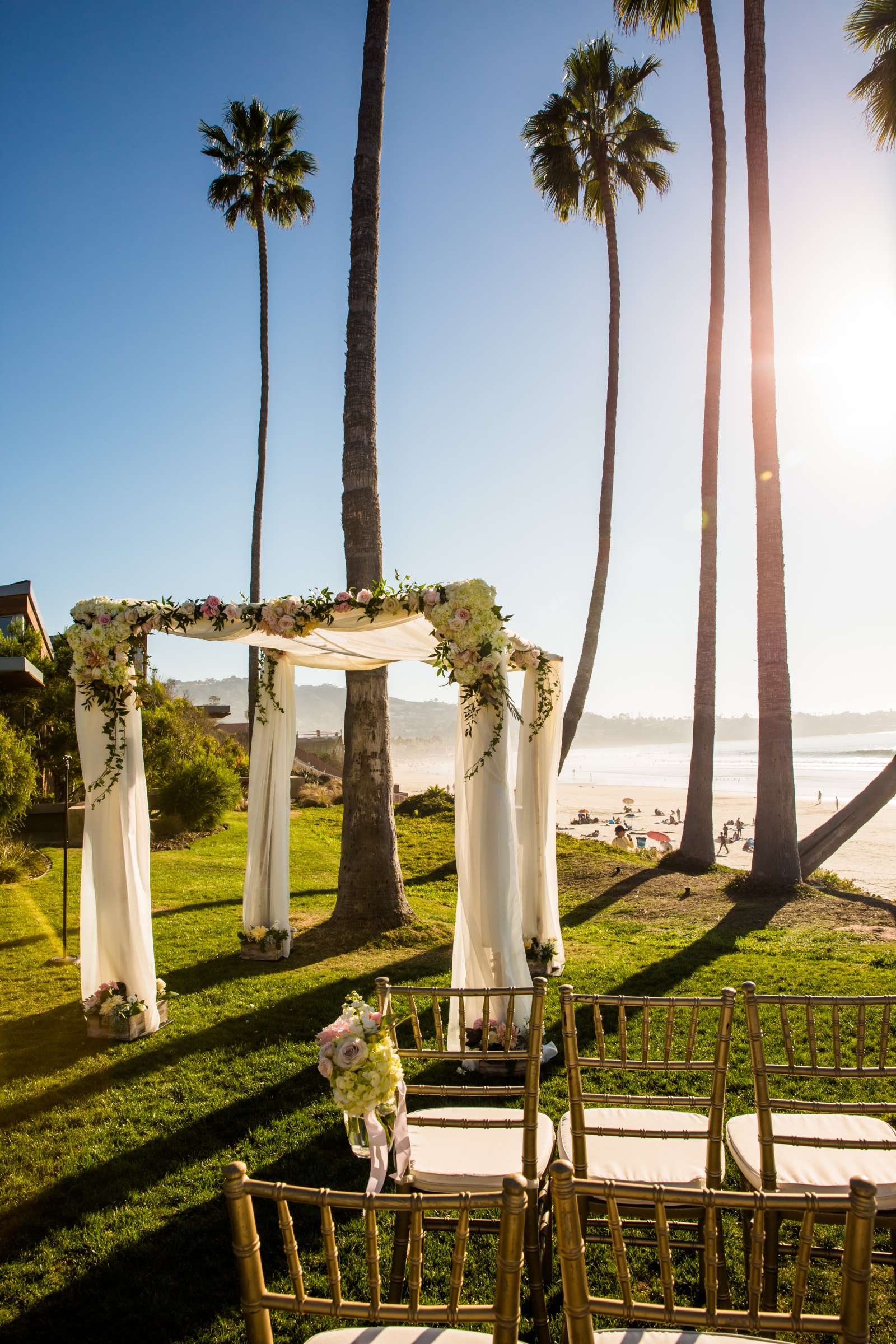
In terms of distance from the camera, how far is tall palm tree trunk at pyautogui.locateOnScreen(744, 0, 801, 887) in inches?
437

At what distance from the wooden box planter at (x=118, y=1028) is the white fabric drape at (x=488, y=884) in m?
2.63

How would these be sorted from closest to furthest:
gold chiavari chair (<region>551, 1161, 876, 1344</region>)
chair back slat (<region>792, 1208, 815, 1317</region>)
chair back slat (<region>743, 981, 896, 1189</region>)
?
gold chiavari chair (<region>551, 1161, 876, 1344</region>), chair back slat (<region>792, 1208, 815, 1317</region>), chair back slat (<region>743, 981, 896, 1189</region>)

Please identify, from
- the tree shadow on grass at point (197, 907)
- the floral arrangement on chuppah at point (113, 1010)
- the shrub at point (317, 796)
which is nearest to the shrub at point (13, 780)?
the tree shadow on grass at point (197, 907)

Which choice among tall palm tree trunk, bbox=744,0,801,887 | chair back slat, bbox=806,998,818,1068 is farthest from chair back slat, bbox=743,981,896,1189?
tall palm tree trunk, bbox=744,0,801,887

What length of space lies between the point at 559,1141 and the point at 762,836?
9.31 metres

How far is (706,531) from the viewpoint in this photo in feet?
44.7

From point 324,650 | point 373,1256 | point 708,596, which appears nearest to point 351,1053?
point 373,1256

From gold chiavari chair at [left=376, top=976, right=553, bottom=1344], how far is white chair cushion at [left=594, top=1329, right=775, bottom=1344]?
603mm

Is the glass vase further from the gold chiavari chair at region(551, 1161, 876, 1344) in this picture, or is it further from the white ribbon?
the gold chiavari chair at region(551, 1161, 876, 1344)

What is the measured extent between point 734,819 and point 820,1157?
30.7 m

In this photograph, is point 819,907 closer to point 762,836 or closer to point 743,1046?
point 762,836

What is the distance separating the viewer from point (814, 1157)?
2971mm

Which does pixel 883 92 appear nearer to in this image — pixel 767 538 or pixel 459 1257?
pixel 767 538

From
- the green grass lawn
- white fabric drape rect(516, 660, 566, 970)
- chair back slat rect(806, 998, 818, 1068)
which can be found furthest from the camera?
white fabric drape rect(516, 660, 566, 970)
